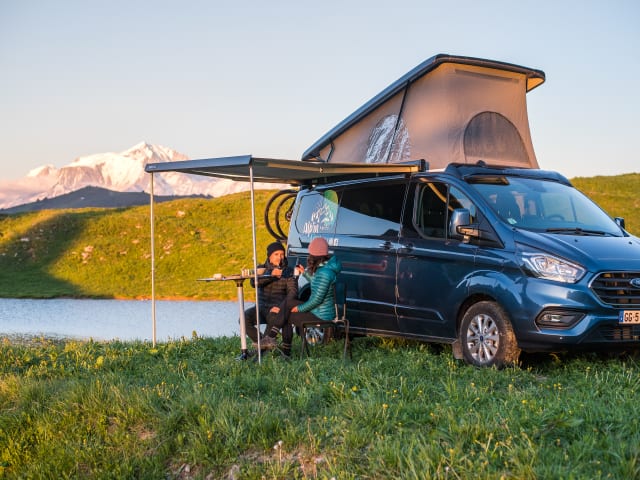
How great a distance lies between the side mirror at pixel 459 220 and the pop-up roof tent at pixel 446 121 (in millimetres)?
1693

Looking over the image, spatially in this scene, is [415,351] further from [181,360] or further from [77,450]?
[77,450]

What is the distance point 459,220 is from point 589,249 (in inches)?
53.5

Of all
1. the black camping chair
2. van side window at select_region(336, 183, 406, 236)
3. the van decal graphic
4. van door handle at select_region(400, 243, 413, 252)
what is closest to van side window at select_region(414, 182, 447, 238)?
van door handle at select_region(400, 243, 413, 252)

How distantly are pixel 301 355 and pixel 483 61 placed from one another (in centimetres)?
497

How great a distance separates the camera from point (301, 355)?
358 inches

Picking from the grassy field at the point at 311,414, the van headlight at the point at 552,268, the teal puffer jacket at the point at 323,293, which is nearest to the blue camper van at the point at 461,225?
the van headlight at the point at 552,268

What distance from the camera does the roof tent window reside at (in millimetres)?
10906

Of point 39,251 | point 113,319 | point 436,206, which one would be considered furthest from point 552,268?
point 39,251

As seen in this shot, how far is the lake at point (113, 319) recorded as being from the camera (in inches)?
666

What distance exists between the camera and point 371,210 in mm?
10312

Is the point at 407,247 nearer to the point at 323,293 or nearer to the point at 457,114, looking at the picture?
the point at 323,293

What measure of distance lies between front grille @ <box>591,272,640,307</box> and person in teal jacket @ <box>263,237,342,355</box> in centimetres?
291

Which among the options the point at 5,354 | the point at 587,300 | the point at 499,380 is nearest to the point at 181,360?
the point at 5,354

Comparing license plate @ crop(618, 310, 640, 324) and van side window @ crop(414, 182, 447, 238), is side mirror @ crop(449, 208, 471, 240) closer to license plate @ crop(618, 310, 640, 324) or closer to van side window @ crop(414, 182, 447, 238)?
van side window @ crop(414, 182, 447, 238)
